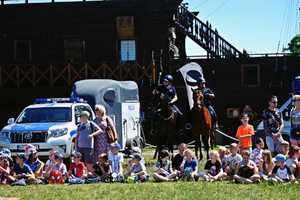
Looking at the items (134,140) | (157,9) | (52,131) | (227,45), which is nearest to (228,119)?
(227,45)

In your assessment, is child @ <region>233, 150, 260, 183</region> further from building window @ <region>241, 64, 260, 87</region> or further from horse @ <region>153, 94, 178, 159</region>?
building window @ <region>241, 64, 260, 87</region>

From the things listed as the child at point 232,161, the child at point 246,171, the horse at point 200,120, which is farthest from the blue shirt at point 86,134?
the horse at point 200,120

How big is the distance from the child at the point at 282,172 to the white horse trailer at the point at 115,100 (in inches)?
338

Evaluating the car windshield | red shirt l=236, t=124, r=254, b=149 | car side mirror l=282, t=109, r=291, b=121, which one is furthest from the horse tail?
the car windshield

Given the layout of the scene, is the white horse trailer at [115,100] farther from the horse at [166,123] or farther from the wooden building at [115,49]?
the wooden building at [115,49]

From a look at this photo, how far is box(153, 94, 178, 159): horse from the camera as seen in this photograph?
59.6ft

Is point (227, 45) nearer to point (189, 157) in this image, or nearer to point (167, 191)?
point (189, 157)

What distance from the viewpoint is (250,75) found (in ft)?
103

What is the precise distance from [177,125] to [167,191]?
7173mm

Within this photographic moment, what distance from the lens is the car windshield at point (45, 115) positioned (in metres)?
18.4

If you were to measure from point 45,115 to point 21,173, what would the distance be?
4.46m

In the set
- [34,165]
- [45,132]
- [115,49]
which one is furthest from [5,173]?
[115,49]

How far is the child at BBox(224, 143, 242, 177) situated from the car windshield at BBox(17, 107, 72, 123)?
18.7 feet

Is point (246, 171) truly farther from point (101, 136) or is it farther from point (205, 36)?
point (205, 36)
